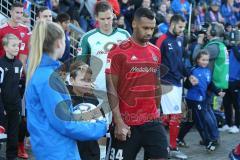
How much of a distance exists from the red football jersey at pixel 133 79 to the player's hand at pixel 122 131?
106mm

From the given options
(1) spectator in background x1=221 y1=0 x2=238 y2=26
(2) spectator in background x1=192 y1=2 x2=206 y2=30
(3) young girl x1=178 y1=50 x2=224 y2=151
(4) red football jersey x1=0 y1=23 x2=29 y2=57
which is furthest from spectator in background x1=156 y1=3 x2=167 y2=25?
(4) red football jersey x1=0 y1=23 x2=29 y2=57

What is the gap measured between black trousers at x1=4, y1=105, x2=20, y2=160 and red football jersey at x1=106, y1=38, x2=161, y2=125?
2362mm

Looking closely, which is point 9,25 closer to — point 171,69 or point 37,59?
point 171,69

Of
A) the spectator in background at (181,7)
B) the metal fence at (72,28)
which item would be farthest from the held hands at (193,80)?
the spectator in background at (181,7)

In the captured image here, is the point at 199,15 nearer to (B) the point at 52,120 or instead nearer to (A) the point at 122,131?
(A) the point at 122,131

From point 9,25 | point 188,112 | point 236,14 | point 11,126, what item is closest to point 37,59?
point 11,126

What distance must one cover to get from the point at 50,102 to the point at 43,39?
0.46 m

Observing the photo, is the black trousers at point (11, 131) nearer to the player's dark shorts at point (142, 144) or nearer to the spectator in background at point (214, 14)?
the player's dark shorts at point (142, 144)

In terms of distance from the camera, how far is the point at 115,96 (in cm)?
507

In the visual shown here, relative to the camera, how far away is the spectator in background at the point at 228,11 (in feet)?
55.5

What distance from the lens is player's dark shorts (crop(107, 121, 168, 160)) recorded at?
515cm

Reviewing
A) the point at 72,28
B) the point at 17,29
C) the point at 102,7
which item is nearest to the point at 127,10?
the point at 72,28

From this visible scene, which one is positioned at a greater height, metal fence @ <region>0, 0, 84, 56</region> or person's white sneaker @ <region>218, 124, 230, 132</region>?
metal fence @ <region>0, 0, 84, 56</region>

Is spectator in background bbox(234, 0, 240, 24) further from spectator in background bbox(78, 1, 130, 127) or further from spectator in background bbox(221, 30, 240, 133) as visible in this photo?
spectator in background bbox(78, 1, 130, 127)
